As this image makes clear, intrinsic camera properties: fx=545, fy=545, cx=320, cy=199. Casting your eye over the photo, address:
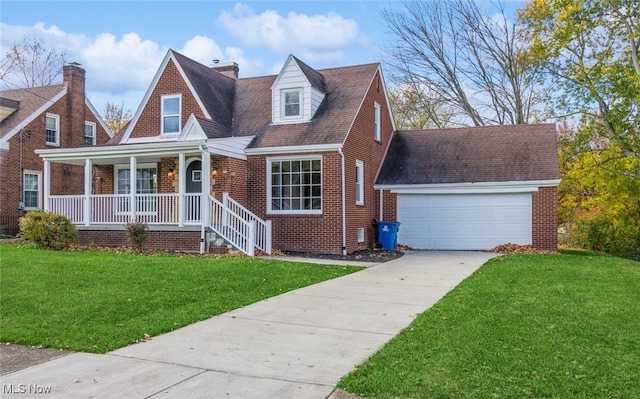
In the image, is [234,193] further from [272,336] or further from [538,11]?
[538,11]

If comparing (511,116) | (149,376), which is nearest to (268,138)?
(149,376)

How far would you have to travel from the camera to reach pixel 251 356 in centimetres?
571

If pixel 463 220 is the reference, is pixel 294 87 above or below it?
above

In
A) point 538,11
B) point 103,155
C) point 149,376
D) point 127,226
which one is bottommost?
point 149,376

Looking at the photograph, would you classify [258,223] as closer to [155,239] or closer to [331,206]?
[331,206]

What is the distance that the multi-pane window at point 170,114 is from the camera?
60.2 feet

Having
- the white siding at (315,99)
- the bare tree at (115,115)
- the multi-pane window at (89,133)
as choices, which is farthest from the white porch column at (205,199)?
the bare tree at (115,115)

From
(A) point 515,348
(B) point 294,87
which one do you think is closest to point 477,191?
(B) point 294,87

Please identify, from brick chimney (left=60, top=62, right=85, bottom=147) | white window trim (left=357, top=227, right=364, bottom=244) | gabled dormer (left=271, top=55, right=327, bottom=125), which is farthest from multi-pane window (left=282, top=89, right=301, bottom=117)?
brick chimney (left=60, top=62, right=85, bottom=147)

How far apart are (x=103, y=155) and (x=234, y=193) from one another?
4.11 m

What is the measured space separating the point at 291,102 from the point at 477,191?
693cm

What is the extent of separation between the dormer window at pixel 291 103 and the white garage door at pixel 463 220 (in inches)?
192

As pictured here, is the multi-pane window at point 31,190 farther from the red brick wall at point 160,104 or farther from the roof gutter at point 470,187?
the roof gutter at point 470,187

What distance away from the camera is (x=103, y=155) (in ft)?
54.3
